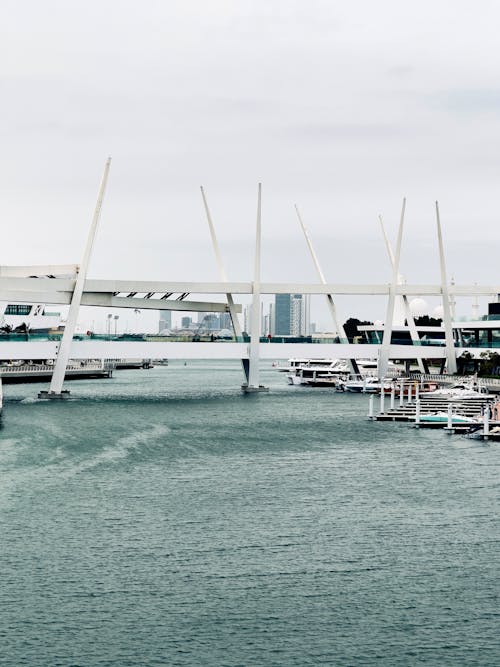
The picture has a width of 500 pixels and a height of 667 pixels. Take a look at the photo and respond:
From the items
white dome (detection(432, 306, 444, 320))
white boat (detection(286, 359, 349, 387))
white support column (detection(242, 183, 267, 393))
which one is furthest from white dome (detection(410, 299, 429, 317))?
white support column (detection(242, 183, 267, 393))

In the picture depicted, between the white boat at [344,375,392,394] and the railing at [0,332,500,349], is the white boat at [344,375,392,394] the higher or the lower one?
the lower one

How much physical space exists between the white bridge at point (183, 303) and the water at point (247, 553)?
30.5m

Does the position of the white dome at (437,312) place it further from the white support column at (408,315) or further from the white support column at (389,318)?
the white support column at (389,318)

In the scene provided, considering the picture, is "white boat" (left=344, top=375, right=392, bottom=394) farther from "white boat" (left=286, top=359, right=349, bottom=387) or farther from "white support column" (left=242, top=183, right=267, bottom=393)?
"white boat" (left=286, top=359, right=349, bottom=387)

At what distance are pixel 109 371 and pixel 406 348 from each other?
6208 centimetres

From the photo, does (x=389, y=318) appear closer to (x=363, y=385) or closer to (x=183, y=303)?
(x=363, y=385)

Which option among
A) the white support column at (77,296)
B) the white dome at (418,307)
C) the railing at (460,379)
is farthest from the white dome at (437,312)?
the white support column at (77,296)

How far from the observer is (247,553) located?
32406mm

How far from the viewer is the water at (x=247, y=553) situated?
24.9 metres

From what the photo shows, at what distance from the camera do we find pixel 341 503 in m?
40.7

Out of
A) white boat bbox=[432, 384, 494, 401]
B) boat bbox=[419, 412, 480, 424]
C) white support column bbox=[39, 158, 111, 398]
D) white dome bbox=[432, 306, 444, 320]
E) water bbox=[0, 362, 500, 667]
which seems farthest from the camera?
white dome bbox=[432, 306, 444, 320]

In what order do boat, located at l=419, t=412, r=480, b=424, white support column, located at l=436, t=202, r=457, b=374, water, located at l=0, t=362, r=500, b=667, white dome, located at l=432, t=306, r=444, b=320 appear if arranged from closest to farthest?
water, located at l=0, t=362, r=500, b=667, boat, located at l=419, t=412, r=480, b=424, white support column, located at l=436, t=202, r=457, b=374, white dome, located at l=432, t=306, r=444, b=320

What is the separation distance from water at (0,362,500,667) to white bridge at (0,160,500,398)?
30.5m

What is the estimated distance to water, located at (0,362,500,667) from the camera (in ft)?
81.8
